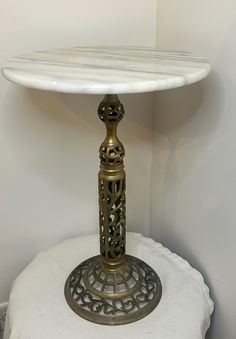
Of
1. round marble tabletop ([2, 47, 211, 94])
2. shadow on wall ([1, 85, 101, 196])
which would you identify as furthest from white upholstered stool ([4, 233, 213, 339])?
round marble tabletop ([2, 47, 211, 94])

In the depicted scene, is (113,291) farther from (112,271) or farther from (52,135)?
(52,135)

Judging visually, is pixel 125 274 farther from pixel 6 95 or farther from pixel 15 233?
pixel 6 95

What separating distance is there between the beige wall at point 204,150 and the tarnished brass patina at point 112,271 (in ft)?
0.57

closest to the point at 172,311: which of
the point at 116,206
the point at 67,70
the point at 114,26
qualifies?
the point at 116,206

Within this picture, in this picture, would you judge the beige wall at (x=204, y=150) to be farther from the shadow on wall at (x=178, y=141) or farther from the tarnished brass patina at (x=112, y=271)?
the tarnished brass patina at (x=112, y=271)

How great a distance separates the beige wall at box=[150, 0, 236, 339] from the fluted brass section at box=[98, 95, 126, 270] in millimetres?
245

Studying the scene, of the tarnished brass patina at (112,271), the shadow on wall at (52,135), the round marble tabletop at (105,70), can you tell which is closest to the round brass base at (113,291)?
the tarnished brass patina at (112,271)

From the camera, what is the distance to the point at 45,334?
0.87m

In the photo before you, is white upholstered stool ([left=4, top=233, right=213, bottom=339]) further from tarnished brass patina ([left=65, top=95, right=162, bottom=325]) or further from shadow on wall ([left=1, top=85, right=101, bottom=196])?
shadow on wall ([left=1, top=85, right=101, bottom=196])

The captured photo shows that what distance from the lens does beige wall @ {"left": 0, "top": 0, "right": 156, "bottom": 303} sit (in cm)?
101

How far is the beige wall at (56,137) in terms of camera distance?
1010 millimetres

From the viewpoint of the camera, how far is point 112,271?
39.9 inches

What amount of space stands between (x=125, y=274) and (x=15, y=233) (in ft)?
1.29

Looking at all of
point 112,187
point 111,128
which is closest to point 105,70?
point 111,128
